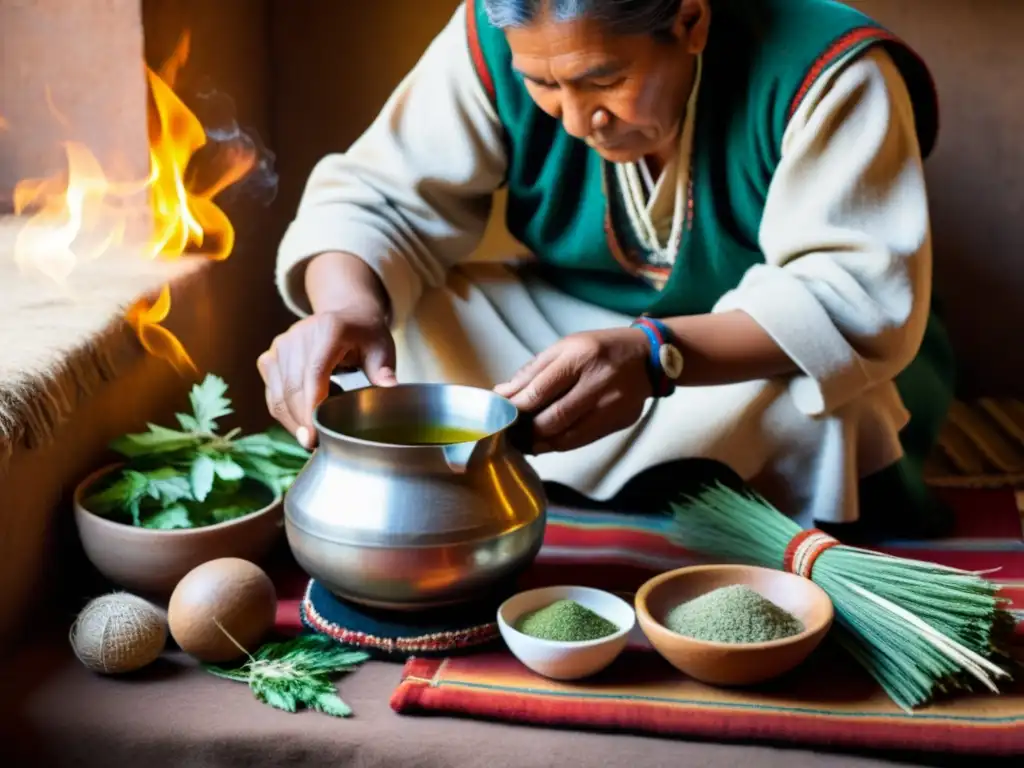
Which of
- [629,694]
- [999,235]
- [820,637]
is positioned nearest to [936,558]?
[820,637]

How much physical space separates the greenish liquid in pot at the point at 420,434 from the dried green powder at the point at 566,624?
10.4 inches

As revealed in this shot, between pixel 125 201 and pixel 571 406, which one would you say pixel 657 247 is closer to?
pixel 571 406

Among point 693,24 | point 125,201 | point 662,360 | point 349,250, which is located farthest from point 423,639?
point 125,201

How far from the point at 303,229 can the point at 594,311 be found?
1.74ft

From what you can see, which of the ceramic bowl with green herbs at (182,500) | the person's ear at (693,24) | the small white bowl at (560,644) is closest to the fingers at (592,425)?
the small white bowl at (560,644)

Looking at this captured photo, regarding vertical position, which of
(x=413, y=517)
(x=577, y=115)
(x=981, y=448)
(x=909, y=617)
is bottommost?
(x=981, y=448)

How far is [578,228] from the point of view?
2.03m

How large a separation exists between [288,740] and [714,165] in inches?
44.3

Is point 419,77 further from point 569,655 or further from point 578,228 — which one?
point 569,655

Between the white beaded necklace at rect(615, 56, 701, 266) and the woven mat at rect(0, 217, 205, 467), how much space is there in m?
0.82

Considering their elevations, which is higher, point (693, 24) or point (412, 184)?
point (693, 24)

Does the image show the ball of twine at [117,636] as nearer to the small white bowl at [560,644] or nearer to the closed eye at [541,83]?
the small white bowl at [560,644]

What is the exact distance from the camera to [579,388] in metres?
1.57

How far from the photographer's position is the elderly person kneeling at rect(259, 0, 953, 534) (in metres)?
1.64
